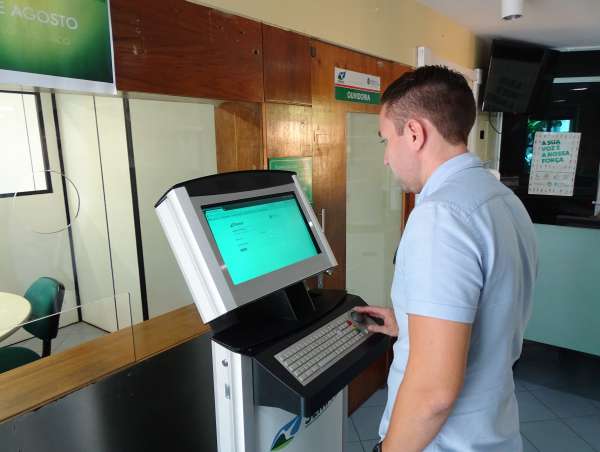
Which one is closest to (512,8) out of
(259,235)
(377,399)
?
(259,235)

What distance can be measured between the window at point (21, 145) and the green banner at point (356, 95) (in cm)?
165

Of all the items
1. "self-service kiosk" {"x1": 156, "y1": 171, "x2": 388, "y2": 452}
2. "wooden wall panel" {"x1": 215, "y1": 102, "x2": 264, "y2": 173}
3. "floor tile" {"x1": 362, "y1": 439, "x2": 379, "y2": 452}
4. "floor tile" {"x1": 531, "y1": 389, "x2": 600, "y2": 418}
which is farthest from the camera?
"floor tile" {"x1": 531, "y1": 389, "x2": 600, "y2": 418}

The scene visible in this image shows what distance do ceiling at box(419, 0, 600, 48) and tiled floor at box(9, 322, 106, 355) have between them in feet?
8.81

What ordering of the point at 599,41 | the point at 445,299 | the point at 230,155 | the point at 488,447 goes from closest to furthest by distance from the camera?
1. the point at 445,299
2. the point at 488,447
3. the point at 230,155
4. the point at 599,41

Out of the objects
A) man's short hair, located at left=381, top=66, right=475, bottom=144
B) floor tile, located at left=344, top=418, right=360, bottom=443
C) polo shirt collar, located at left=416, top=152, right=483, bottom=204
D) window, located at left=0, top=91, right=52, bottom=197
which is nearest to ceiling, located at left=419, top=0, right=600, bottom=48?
man's short hair, located at left=381, top=66, right=475, bottom=144

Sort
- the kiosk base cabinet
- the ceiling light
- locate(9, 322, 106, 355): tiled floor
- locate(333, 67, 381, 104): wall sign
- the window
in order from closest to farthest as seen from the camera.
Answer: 1. the kiosk base cabinet
2. locate(9, 322, 106, 355): tiled floor
3. locate(333, 67, 381, 104): wall sign
4. the window
5. the ceiling light

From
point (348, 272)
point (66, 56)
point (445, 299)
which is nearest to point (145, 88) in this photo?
point (66, 56)

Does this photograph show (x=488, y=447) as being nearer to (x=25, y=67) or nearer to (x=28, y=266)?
(x=25, y=67)

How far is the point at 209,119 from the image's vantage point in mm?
1818

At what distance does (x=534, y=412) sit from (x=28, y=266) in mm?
3245

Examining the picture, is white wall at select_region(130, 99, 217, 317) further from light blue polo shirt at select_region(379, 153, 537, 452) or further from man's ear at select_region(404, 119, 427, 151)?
light blue polo shirt at select_region(379, 153, 537, 452)

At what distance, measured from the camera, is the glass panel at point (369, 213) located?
2559mm

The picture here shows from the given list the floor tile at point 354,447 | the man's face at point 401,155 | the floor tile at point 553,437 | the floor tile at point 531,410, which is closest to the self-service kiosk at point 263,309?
the man's face at point 401,155

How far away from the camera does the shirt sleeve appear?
0.84 meters
